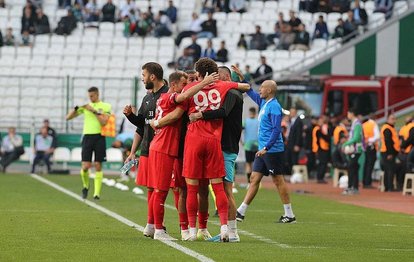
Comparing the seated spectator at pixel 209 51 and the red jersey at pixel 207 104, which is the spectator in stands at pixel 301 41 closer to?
the seated spectator at pixel 209 51

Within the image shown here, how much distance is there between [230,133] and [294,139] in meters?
18.8

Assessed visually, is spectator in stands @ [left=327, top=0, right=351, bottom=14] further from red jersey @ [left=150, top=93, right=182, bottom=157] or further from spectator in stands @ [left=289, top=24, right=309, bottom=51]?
red jersey @ [left=150, top=93, right=182, bottom=157]

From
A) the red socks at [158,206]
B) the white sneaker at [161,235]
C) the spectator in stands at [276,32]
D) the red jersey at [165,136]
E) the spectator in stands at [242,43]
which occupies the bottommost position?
the white sneaker at [161,235]

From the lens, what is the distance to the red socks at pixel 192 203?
15.3 meters

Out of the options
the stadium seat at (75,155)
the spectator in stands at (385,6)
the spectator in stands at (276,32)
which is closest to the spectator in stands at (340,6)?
the spectator in stands at (385,6)

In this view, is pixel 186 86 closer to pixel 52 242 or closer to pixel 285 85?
pixel 52 242

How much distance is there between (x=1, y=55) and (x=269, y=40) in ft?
29.1

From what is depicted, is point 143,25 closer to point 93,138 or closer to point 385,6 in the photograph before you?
point 385,6

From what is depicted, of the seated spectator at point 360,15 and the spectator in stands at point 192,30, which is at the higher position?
the seated spectator at point 360,15

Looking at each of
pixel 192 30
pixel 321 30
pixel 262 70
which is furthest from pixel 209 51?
pixel 321 30

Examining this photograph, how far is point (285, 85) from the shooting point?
128 feet

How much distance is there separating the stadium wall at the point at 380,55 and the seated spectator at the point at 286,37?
54.8 inches

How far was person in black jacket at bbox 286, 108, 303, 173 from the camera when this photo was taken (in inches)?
1348

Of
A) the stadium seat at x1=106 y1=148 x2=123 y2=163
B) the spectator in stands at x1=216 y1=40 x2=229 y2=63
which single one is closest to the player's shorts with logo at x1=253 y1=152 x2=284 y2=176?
the stadium seat at x1=106 y1=148 x2=123 y2=163
